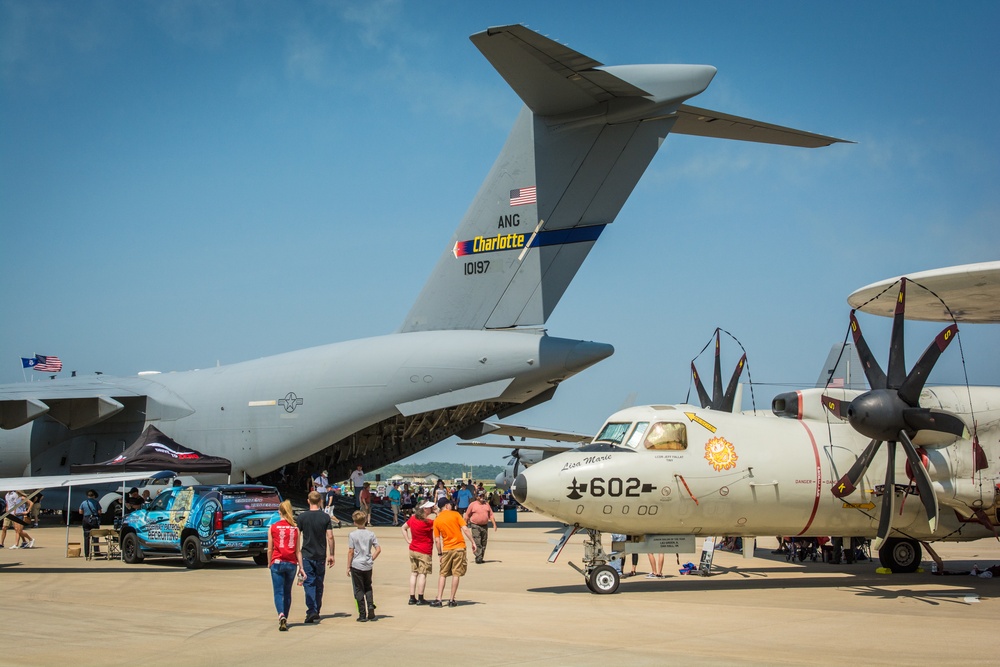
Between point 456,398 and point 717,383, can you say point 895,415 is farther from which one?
point 456,398

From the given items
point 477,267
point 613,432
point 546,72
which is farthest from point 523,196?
point 613,432

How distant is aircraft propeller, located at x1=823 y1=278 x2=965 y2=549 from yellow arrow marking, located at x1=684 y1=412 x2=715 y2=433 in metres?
1.93

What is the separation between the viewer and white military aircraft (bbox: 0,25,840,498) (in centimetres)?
1777

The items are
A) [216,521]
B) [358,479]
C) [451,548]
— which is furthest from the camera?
[358,479]

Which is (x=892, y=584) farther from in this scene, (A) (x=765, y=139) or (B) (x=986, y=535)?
(A) (x=765, y=139)

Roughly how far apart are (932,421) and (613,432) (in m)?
4.39

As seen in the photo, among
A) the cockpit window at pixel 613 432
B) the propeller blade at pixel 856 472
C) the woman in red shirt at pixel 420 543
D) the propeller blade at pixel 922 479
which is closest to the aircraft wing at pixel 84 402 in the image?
the cockpit window at pixel 613 432

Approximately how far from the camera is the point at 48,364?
3553 centimetres

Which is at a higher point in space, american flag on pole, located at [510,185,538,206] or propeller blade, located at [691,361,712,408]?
american flag on pole, located at [510,185,538,206]

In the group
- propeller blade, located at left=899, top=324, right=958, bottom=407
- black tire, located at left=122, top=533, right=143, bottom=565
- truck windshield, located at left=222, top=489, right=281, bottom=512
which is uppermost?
propeller blade, located at left=899, top=324, right=958, bottom=407

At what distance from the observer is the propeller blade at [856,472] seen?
13797 millimetres

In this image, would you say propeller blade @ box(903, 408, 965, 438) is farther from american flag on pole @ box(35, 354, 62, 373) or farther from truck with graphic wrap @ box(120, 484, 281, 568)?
american flag on pole @ box(35, 354, 62, 373)

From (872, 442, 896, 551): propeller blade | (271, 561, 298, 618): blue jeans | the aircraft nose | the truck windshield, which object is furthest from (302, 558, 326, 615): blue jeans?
(872, 442, 896, 551): propeller blade

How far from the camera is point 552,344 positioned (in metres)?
21.1
